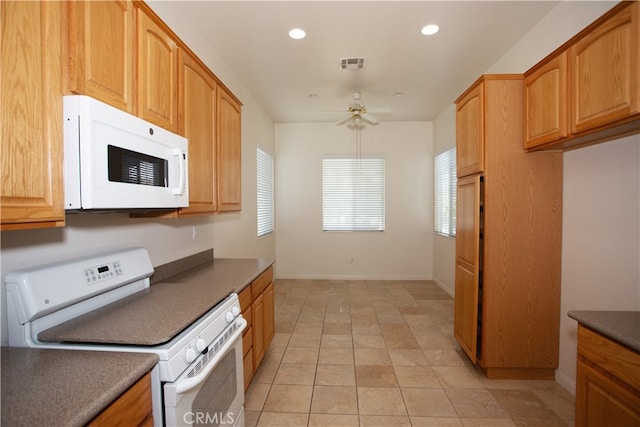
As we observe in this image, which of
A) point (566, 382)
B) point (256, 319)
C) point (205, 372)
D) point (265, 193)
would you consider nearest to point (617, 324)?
point (566, 382)

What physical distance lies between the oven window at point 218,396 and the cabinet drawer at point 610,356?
1811 millimetres

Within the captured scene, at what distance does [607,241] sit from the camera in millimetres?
1932

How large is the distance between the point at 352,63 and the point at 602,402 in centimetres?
322

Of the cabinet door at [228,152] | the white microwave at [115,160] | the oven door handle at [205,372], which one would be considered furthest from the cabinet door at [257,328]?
the white microwave at [115,160]

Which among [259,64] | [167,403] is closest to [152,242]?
[167,403]

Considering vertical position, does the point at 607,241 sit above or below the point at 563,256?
above

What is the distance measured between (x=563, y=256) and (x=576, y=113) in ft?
3.73

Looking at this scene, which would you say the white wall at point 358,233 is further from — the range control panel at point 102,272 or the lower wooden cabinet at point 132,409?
the lower wooden cabinet at point 132,409

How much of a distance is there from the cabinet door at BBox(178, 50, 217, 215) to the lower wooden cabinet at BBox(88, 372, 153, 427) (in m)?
1.06

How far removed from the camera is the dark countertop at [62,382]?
755 mm

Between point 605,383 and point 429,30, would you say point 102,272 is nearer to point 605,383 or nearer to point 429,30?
point 605,383

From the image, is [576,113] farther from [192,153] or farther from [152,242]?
[152,242]

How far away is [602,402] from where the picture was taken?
4.37 feet

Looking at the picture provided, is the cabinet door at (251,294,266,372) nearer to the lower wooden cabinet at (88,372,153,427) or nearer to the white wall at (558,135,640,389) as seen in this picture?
the lower wooden cabinet at (88,372,153,427)
